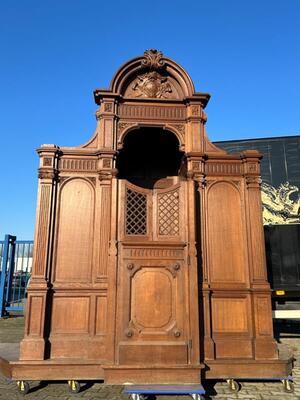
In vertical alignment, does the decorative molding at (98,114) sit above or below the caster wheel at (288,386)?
above

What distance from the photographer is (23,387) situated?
4.79m

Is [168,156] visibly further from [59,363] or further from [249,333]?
[59,363]

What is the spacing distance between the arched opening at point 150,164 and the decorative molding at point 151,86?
1176 mm

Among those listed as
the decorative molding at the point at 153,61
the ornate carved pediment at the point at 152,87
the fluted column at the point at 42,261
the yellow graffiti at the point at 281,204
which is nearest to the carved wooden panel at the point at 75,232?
the fluted column at the point at 42,261

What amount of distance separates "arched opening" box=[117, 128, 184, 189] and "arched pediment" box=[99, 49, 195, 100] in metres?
1.19

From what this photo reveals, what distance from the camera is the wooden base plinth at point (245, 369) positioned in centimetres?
509

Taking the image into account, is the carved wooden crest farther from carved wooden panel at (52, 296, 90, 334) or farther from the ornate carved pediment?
carved wooden panel at (52, 296, 90, 334)

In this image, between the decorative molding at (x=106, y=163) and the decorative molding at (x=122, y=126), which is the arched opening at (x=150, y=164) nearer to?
the decorative molding at (x=122, y=126)

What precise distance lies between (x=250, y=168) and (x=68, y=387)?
4.55m

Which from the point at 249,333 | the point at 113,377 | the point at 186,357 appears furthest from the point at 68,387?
the point at 249,333

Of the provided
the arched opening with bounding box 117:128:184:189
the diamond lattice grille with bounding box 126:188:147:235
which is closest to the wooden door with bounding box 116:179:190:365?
the diamond lattice grille with bounding box 126:188:147:235

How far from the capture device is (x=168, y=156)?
766 centimetres

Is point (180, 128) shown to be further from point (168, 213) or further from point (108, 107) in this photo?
point (168, 213)

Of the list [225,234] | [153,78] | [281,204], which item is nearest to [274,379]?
[225,234]
